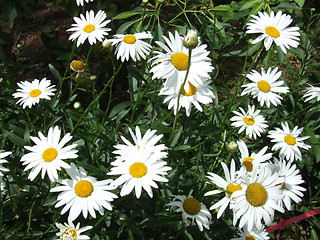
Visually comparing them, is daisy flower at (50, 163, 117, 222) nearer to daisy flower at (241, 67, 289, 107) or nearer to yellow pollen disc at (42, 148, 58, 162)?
yellow pollen disc at (42, 148, 58, 162)

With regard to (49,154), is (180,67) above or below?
above

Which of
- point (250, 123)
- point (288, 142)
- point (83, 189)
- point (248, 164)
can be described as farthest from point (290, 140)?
point (83, 189)

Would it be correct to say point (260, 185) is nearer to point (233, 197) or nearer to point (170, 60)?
point (233, 197)

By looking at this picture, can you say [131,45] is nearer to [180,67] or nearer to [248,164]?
[180,67]

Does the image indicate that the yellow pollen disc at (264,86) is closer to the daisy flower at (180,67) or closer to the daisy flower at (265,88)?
the daisy flower at (265,88)

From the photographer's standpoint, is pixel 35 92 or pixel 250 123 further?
pixel 250 123

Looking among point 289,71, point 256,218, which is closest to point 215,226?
point 256,218

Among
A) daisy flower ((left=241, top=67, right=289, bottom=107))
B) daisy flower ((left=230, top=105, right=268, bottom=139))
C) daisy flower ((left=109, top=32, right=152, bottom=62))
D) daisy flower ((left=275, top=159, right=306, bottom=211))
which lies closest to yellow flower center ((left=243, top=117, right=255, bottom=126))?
daisy flower ((left=230, top=105, right=268, bottom=139))
